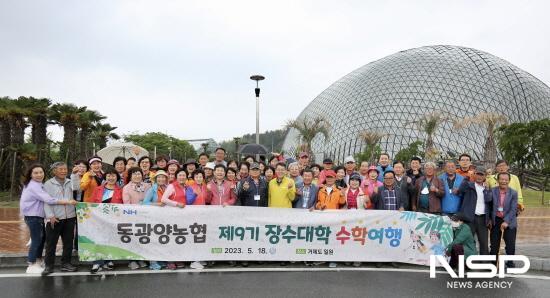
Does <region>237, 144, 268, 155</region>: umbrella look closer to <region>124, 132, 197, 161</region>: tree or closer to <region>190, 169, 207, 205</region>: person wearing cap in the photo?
<region>190, 169, 207, 205</region>: person wearing cap

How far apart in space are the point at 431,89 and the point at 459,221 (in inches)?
1743

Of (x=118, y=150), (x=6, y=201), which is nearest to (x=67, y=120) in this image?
(x=6, y=201)

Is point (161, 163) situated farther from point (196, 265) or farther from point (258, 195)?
point (196, 265)

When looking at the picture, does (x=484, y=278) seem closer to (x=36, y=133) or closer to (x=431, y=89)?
(x=36, y=133)

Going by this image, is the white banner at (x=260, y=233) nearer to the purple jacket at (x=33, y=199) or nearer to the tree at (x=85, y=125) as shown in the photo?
the purple jacket at (x=33, y=199)

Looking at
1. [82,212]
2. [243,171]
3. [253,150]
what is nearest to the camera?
[82,212]

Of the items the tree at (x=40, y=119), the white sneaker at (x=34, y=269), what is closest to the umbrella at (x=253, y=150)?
the white sneaker at (x=34, y=269)

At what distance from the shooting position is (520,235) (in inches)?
393

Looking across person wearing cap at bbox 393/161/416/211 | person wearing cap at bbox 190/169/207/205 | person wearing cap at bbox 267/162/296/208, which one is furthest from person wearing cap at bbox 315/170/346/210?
person wearing cap at bbox 190/169/207/205

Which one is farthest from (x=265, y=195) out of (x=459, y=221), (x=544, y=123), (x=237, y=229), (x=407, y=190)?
(x=544, y=123)

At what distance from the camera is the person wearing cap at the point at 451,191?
6773mm

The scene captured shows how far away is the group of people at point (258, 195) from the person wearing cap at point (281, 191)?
0.01m

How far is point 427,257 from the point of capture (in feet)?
22.1

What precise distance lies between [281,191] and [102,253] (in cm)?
305
